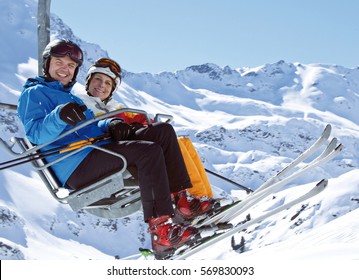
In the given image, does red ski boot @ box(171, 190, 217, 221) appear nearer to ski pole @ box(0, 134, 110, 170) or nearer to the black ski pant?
the black ski pant

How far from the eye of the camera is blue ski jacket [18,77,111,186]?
176 inches

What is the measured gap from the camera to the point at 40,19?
550 centimetres

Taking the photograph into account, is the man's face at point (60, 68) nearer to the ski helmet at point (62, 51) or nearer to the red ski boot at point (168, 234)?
the ski helmet at point (62, 51)

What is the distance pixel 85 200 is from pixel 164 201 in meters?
0.71

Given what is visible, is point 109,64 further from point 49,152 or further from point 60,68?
point 49,152

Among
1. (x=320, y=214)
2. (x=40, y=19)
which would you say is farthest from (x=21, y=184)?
(x=40, y=19)

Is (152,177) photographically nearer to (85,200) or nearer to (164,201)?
(164,201)

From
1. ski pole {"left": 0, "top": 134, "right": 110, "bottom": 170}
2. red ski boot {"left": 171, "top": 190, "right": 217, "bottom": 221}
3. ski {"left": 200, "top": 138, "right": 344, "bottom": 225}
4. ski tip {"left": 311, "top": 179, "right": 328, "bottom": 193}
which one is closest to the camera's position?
ski tip {"left": 311, "top": 179, "right": 328, "bottom": 193}

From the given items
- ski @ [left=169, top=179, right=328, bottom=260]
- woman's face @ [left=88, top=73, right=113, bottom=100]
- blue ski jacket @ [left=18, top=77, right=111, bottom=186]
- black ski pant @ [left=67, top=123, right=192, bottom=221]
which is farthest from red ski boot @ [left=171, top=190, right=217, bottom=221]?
woman's face @ [left=88, top=73, right=113, bottom=100]

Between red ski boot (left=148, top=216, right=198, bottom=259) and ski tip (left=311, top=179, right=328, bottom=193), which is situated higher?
ski tip (left=311, top=179, right=328, bottom=193)

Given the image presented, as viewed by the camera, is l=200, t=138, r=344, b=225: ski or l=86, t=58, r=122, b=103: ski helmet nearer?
l=200, t=138, r=344, b=225: ski

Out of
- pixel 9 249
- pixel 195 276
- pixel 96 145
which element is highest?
pixel 96 145

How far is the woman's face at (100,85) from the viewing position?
17.8 ft

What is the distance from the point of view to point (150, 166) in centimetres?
452
